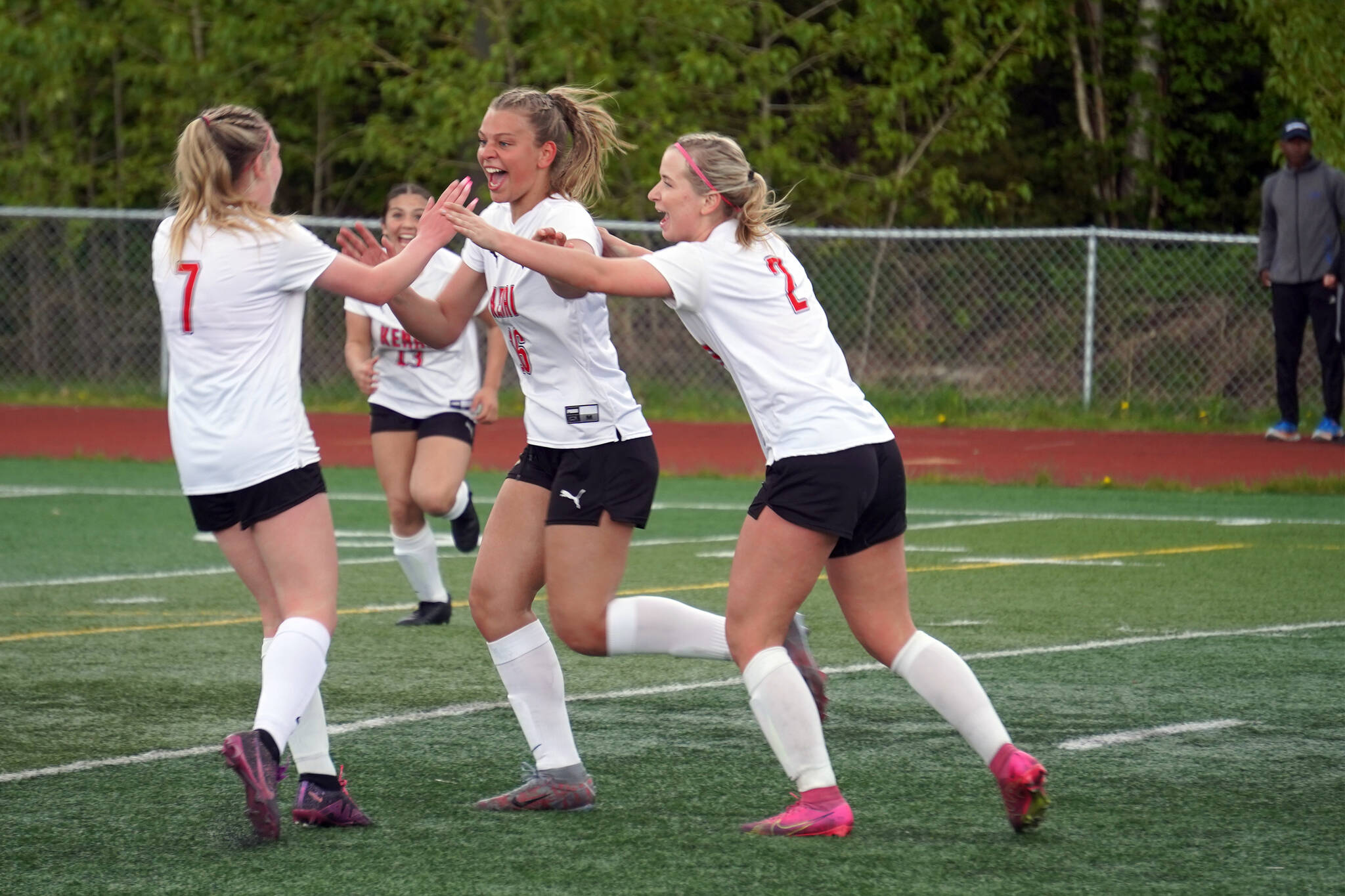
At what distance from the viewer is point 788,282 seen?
4.65 metres

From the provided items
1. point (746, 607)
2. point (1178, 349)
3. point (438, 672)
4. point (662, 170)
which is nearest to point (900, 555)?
point (746, 607)

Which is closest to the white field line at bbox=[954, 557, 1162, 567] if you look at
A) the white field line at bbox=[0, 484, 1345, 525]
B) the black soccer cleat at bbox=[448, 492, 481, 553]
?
the white field line at bbox=[0, 484, 1345, 525]

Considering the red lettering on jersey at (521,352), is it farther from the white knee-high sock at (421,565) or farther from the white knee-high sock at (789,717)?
the white knee-high sock at (421,565)

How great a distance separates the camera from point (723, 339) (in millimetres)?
4602

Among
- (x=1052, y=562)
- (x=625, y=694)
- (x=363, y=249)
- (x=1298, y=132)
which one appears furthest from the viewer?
(x=1298, y=132)

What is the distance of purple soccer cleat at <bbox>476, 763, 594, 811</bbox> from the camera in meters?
4.89

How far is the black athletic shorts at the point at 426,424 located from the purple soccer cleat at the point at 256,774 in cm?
403

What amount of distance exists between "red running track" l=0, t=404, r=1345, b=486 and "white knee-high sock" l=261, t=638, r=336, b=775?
978 centimetres

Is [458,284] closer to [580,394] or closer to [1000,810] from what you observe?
[580,394]

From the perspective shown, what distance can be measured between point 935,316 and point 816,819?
45.0 feet

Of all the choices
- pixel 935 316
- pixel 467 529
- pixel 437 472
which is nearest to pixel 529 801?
pixel 437 472

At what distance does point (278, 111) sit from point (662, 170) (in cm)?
1928

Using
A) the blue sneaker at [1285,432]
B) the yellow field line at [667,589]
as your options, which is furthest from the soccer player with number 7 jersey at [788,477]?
the blue sneaker at [1285,432]

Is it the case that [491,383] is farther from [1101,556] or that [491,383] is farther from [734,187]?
[734,187]
